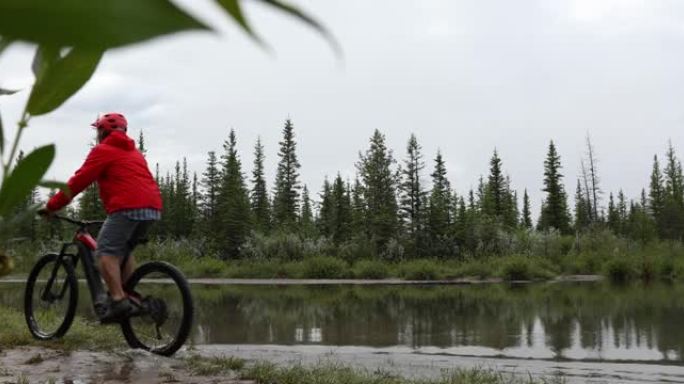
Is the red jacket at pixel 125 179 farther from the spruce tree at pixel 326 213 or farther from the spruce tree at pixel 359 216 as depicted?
the spruce tree at pixel 326 213

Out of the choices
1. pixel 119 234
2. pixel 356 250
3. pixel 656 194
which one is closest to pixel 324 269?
pixel 356 250

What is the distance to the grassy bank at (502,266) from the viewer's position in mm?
20797

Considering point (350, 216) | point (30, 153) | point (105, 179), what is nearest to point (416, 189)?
point (350, 216)

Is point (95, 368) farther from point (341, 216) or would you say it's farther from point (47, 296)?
point (341, 216)

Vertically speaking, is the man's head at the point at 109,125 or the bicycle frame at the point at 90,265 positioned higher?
the man's head at the point at 109,125

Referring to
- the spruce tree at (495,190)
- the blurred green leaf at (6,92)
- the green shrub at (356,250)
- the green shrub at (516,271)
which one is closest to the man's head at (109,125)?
the blurred green leaf at (6,92)

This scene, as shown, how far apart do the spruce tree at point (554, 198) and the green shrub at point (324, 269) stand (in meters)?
19.5

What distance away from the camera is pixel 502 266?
69.9ft

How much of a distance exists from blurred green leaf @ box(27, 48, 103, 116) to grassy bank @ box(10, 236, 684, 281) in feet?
69.9

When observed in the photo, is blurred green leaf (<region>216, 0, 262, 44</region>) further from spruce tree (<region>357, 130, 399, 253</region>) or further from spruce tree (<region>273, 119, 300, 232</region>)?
spruce tree (<region>273, 119, 300, 232</region>)

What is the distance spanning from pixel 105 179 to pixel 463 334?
553 centimetres

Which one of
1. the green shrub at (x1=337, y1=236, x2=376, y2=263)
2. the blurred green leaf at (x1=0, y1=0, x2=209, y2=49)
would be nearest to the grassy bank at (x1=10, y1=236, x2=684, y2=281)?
the green shrub at (x1=337, y1=236, x2=376, y2=263)

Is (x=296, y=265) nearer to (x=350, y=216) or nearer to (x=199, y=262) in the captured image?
(x=199, y=262)

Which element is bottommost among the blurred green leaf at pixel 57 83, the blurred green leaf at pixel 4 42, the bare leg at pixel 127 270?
the bare leg at pixel 127 270
